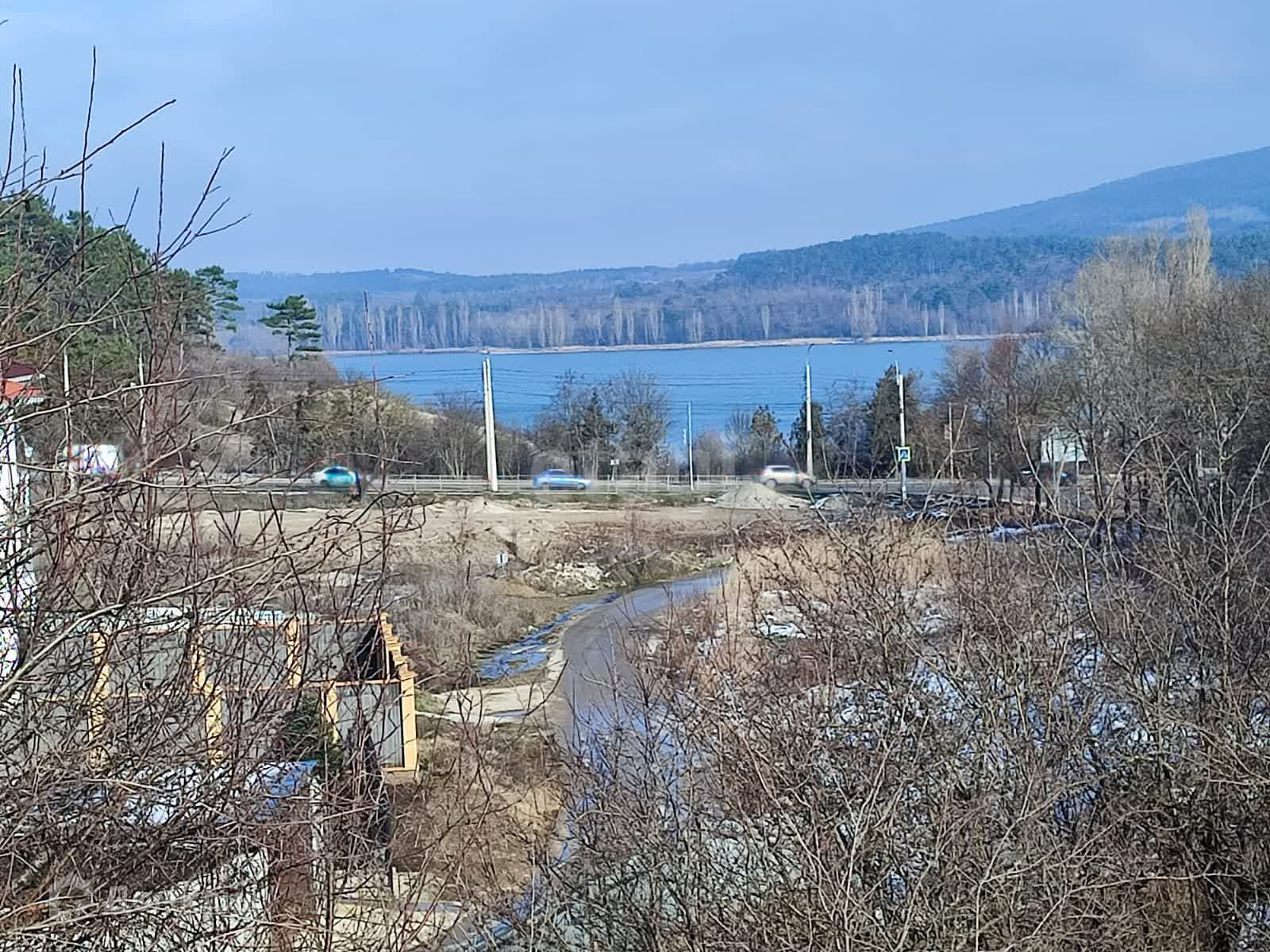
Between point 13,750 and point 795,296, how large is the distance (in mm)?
118467

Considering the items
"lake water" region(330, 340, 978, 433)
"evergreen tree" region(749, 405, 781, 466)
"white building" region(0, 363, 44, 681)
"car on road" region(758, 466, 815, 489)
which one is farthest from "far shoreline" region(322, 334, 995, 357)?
"white building" region(0, 363, 44, 681)

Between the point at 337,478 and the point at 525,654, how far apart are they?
18097mm

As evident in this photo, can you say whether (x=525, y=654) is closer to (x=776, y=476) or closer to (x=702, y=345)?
(x=776, y=476)

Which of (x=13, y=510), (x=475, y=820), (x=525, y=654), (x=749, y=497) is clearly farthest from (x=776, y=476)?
(x=13, y=510)

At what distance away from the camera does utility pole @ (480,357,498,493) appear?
49.2 m

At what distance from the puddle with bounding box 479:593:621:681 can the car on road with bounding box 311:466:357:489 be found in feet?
43.1

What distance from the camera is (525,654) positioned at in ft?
85.3

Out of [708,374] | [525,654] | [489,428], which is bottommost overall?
[525,654]

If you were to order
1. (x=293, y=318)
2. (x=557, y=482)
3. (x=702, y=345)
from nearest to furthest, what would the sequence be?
(x=293, y=318), (x=557, y=482), (x=702, y=345)

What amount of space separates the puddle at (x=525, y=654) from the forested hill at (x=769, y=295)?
100 feet

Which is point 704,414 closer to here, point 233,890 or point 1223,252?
point 1223,252

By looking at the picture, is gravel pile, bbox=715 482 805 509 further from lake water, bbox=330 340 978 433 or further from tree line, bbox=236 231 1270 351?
tree line, bbox=236 231 1270 351

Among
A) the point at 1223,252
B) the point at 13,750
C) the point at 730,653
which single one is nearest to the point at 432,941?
the point at 13,750

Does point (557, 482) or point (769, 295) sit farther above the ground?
point (769, 295)
